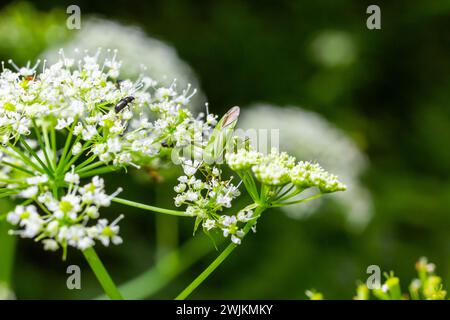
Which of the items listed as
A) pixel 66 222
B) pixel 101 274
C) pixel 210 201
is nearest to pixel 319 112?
pixel 210 201

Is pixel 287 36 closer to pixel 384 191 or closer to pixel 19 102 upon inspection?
pixel 384 191

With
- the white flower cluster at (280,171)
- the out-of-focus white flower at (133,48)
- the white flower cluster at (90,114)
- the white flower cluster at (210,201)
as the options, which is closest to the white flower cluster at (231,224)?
the white flower cluster at (210,201)

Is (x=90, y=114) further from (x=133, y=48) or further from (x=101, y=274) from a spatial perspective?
(x=133, y=48)

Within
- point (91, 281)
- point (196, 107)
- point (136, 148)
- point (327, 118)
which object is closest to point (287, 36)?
point (327, 118)

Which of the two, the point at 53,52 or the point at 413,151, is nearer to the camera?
the point at 53,52

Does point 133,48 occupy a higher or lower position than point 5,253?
higher
